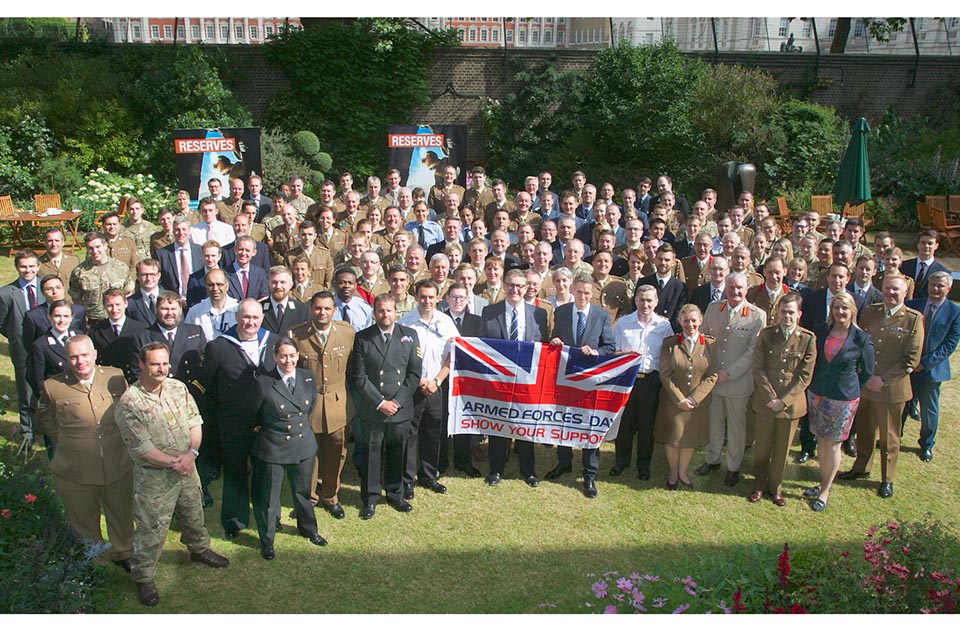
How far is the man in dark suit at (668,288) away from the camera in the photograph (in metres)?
8.12

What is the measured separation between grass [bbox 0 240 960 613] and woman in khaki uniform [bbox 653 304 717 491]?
51 centimetres

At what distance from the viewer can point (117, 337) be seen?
22.1 feet

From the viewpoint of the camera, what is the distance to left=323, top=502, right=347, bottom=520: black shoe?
6855 mm

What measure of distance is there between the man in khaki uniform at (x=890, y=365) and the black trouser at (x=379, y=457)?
4102 millimetres

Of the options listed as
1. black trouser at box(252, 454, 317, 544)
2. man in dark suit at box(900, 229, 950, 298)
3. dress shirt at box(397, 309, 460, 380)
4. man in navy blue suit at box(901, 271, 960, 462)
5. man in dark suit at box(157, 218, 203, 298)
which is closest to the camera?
black trouser at box(252, 454, 317, 544)

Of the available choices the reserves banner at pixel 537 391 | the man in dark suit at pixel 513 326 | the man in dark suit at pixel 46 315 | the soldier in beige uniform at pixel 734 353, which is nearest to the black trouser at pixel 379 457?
the reserves banner at pixel 537 391

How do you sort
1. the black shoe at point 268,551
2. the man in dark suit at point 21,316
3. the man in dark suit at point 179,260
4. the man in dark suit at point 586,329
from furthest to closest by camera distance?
the man in dark suit at point 179,260 < the man in dark suit at point 21,316 < the man in dark suit at point 586,329 < the black shoe at point 268,551

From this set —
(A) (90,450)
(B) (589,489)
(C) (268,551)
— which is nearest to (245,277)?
(A) (90,450)

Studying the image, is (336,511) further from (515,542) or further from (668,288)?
(668,288)

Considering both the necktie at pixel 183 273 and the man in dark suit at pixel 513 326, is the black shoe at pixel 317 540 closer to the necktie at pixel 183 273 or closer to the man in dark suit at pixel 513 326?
the man in dark suit at pixel 513 326

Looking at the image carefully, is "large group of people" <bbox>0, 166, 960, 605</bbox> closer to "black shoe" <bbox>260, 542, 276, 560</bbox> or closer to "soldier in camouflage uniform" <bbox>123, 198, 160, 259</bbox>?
"black shoe" <bbox>260, 542, 276, 560</bbox>

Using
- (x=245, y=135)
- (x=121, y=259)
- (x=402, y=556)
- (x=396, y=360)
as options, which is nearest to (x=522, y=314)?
(x=396, y=360)

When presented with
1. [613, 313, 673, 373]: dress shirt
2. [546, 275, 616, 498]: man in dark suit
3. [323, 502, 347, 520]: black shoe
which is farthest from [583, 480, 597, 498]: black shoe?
[323, 502, 347, 520]: black shoe

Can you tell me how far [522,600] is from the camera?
226 inches
